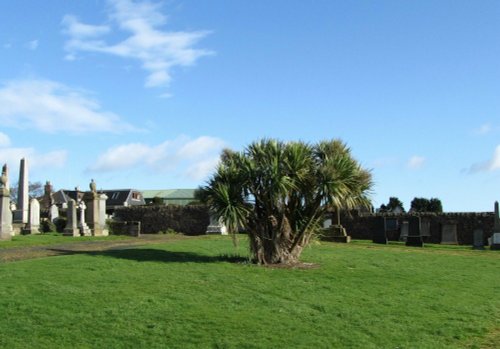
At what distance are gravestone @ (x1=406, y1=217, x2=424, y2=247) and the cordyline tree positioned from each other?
13800mm

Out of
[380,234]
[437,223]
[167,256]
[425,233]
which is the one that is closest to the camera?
[167,256]

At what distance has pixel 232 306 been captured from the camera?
9797 mm

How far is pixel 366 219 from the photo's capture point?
38.8m

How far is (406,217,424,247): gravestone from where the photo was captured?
96.0ft

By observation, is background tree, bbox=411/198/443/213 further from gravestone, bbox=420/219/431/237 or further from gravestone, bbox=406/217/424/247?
gravestone, bbox=406/217/424/247

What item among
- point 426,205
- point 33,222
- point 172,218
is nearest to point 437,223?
point 172,218

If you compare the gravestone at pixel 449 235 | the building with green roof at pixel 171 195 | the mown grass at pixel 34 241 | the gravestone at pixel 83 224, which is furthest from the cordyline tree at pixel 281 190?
the building with green roof at pixel 171 195

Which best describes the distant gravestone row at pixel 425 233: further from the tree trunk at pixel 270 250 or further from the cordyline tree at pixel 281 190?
the tree trunk at pixel 270 250

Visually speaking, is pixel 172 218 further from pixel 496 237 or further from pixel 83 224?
pixel 496 237

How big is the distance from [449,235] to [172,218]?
20.1 m

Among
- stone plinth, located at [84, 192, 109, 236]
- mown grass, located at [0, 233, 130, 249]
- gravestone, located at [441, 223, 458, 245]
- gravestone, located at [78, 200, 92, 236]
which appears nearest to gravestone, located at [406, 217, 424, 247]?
gravestone, located at [441, 223, 458, 245]

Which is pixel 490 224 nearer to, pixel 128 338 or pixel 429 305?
pixel 429 305

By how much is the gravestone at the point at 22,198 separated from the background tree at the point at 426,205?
4354cm

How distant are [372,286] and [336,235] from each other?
18.0 metres
